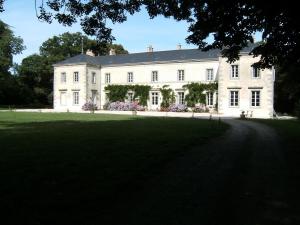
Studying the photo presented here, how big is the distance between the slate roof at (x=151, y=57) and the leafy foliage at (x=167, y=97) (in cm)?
356

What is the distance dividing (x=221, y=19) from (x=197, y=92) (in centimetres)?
3148

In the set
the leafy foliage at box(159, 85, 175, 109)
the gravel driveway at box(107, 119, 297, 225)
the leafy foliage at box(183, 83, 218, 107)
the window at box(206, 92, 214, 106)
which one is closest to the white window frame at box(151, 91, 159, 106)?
the leafy foliage at box(159, 85, 175, 109)

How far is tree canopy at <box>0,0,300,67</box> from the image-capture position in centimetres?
1002

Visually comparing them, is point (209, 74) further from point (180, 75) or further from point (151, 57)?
point (151, 57)

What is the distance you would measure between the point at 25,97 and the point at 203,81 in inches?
1089

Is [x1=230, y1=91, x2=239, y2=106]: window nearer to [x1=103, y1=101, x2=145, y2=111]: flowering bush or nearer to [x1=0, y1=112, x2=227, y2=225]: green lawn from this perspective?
[x1=103, y1=101, x2=145, y2=111]: flowering bush

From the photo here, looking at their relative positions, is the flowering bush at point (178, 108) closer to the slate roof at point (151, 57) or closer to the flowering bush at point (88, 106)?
the slate roof at point (151, 57)

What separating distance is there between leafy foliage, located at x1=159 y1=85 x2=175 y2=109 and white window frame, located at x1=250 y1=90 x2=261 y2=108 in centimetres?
948

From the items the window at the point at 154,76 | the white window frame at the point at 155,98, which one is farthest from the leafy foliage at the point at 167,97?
the window at the point at 154,76

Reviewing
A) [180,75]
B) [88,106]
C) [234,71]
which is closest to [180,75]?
[180,75]

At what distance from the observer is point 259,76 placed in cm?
3881

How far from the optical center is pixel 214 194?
6.24 meters

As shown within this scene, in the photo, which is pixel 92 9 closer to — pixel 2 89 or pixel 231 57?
pixel 231 57

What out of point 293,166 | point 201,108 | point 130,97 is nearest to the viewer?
point 293,166
